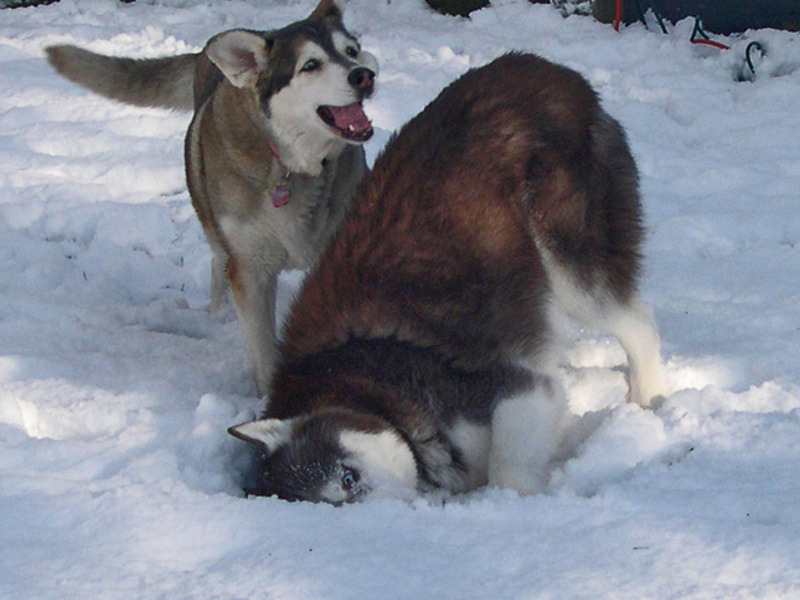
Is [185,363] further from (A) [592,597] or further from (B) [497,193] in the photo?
(A) [592,597]

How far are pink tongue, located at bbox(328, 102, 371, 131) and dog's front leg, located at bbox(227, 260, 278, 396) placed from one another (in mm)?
717

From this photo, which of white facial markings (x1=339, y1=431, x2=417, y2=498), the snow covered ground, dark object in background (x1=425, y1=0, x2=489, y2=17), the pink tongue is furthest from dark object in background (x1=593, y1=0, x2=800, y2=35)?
white facial markings (x1=339, y1=431, x2=417, y2=498)

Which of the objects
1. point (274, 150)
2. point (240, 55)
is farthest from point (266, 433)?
point (240, 55)

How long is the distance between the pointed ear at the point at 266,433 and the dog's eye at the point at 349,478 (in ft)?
0.66

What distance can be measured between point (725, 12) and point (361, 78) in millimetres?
4629

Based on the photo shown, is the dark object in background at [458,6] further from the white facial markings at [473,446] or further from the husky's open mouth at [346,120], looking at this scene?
the white facial markings at [473,446]

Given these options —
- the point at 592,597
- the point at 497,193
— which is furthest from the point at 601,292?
the point at 592,597

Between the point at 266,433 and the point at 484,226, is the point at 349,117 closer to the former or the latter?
the point at 484,226

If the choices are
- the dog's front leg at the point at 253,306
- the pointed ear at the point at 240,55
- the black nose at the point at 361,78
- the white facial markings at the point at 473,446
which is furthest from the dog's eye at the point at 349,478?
the pointed ear at the point at 240,55

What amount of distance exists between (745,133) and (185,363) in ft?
12.0

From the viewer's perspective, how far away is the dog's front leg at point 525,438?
9.75ft

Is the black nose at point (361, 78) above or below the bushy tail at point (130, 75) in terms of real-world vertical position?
above

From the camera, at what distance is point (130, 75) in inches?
193

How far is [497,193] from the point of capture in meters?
3.31
